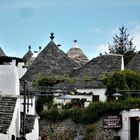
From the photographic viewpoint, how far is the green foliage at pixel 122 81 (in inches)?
1452

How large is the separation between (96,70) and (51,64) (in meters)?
4.43

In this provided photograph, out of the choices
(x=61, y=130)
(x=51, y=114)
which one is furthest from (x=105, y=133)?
(x=51, y=114)

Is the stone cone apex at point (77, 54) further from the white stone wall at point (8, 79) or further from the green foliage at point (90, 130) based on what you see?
the white stone wall at point (8, 79)

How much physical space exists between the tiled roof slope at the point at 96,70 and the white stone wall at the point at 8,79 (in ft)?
82.8

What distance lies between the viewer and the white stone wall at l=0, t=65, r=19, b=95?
14578 millimetres

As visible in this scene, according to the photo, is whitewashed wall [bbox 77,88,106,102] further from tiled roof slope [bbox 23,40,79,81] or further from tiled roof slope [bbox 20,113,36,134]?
tiled roof slope [bbox 20,113,36,134]

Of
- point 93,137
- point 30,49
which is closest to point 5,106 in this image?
point 93,137

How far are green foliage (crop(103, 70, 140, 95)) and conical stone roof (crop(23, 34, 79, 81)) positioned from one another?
7.35m

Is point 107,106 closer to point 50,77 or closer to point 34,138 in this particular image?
point 50,77

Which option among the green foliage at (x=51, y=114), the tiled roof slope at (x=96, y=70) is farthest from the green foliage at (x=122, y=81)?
the green foliage at (x=51, y=114)

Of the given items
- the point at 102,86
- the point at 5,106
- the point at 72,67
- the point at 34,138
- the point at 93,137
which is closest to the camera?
the point at 5,106

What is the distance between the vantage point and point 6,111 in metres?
14.2

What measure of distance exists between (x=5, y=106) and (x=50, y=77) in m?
27.7

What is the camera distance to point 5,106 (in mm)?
14422
